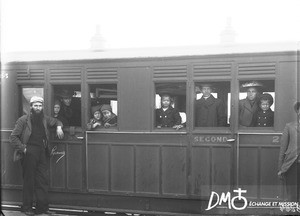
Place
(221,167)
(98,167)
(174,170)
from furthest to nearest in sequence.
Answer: (98,167) < (174,170) < (221,167)

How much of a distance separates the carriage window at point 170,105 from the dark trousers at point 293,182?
5.27 ft

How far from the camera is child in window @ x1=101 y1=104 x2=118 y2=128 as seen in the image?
21.5 ft

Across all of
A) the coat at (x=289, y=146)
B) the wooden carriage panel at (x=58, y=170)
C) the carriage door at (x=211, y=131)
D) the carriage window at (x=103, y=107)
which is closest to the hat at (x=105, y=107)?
the carriage window at (x=103, y=107)

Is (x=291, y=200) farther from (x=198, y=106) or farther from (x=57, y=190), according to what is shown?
(x=57, y=190)

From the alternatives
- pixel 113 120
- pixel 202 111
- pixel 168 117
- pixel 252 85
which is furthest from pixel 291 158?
pixel 113 120

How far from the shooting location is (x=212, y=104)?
20.0 ft

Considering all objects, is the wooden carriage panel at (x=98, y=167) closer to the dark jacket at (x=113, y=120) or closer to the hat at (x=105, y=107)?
the dark jacket at (x=113, y=120)

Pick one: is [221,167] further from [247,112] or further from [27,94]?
[27,94]

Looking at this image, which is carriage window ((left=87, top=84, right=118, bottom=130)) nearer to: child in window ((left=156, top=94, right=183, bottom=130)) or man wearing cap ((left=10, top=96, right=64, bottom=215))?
man wearing cap ((left=10, top=96, right=64, bottom=215))

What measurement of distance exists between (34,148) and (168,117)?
6.91 feet

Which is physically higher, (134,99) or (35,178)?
(134,99)

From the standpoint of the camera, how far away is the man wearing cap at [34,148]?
6.50 m

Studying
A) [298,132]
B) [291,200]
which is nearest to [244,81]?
[298,132]

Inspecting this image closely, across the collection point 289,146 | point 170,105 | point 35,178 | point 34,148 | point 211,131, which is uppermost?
point 170,105
